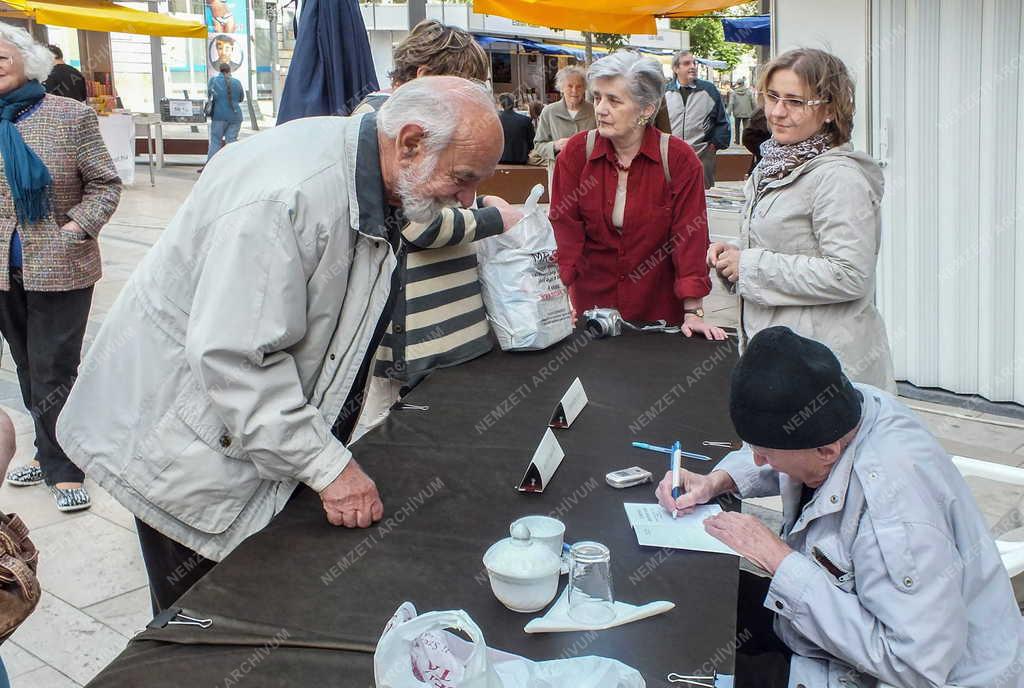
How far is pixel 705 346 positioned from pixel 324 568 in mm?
1793

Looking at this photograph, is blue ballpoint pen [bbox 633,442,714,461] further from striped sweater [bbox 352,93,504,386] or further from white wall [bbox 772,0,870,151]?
white wall [bbox 772,0,870,151]

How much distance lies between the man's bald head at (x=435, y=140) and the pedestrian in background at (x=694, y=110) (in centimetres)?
763

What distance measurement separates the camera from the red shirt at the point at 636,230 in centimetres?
327

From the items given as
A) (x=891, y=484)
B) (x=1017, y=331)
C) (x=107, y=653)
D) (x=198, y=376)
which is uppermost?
(x=198, y=376)

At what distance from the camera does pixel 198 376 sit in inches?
67.5

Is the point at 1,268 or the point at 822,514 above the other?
the point at 1,268

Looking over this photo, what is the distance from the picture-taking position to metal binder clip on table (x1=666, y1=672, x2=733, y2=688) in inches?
50.9

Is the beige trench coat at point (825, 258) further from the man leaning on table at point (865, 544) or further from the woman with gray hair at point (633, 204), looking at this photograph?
the man leaning on table at point (865, 544)

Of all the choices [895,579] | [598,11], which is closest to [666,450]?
[895,579]

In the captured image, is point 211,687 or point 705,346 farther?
point 705,346

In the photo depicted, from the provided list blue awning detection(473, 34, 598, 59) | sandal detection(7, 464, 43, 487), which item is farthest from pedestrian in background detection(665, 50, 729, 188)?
blue awning detection(473, 34, 598, 59)

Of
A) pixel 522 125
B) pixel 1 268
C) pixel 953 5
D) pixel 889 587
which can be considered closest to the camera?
pixel 889 587

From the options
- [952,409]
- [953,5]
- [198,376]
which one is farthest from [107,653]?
[953,5]

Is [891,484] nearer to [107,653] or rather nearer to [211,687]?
[211,687]
